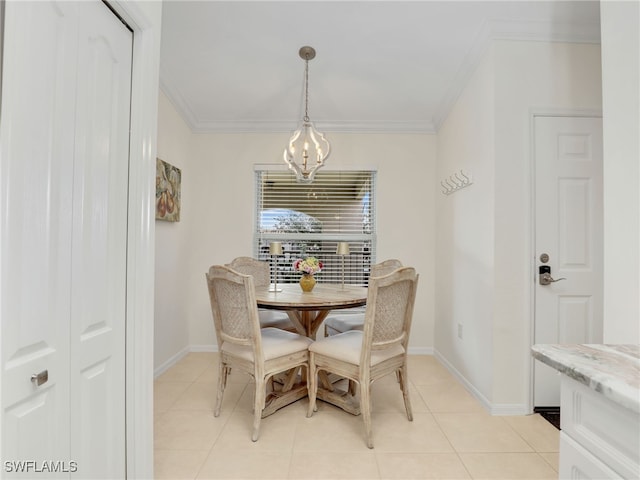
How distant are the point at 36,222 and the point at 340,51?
233cm

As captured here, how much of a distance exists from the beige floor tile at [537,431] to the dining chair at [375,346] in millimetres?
674

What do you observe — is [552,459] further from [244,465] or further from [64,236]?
[64,236]

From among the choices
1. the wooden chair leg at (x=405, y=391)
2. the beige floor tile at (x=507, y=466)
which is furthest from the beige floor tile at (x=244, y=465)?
the beige floor tile at (x=507, y=466)

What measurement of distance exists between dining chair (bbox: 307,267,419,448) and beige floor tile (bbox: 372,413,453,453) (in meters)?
0.08

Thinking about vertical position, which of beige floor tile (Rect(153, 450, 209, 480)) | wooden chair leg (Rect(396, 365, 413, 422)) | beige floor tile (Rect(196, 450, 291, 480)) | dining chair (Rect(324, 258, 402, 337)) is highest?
dining chair (Rect(324, 258, 402, 337))

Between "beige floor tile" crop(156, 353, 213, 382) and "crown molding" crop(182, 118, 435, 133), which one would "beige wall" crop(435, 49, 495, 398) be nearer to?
"crown molding" crop(182, 118, 435, 133)

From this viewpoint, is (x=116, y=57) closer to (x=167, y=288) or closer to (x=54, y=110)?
(x=54, y=110)

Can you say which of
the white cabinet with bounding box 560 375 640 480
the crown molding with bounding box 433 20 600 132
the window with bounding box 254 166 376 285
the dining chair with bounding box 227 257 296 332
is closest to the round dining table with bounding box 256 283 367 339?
the dining chair with bounding box 227 257 296 332

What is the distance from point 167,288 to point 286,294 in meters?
1.30

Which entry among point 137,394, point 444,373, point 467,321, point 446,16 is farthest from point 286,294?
point 446,16

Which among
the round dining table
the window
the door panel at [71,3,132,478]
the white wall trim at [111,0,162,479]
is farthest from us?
the window

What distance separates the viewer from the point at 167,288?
3.11 metres

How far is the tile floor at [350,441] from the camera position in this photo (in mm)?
1706

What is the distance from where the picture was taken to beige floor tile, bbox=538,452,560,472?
176 cm
